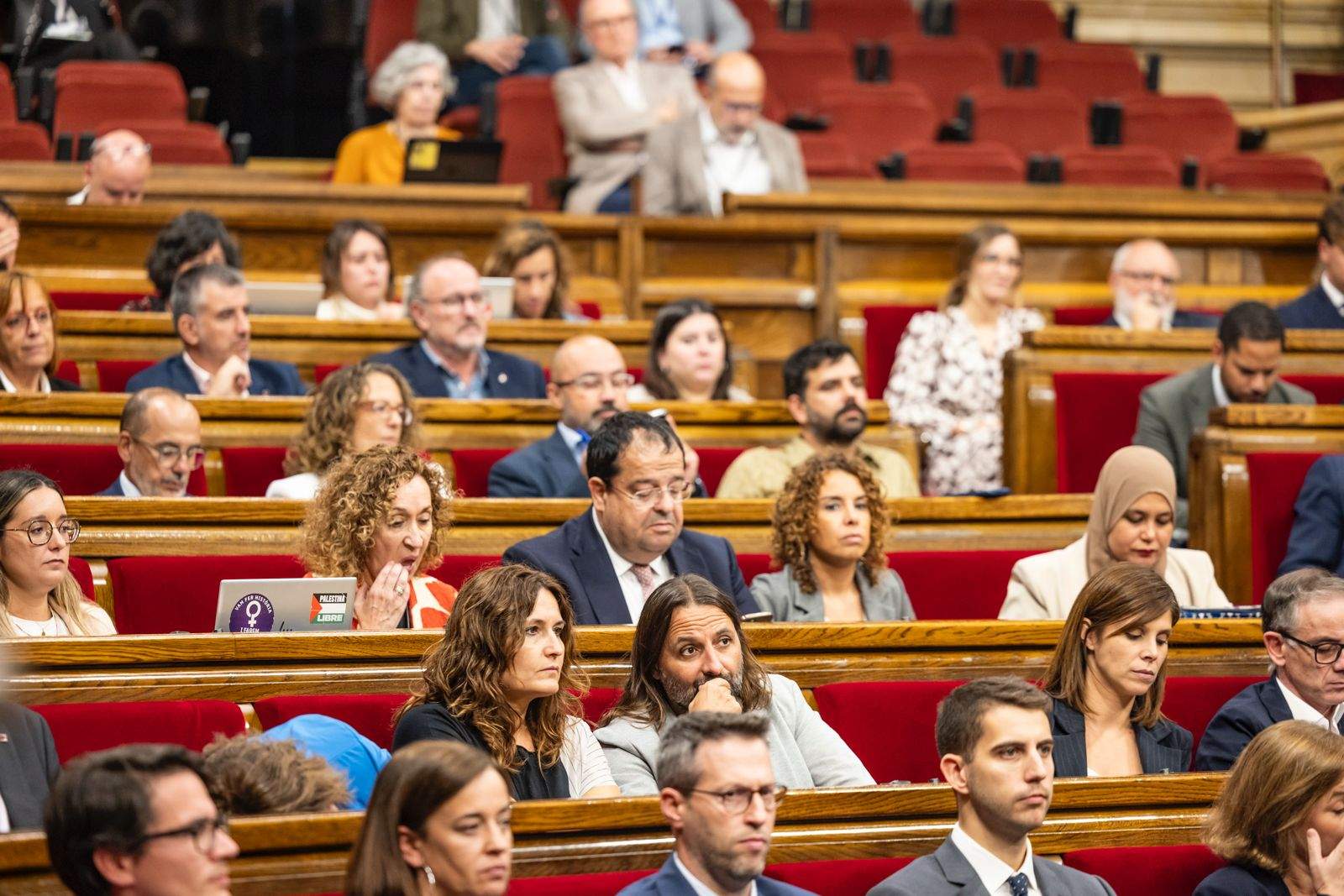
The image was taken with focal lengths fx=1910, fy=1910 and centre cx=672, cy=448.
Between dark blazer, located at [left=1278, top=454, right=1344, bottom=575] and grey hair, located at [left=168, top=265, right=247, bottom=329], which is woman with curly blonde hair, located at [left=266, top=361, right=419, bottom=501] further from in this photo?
dark blazer, located at [left=1278, top=454, right=1344, bottom=575]

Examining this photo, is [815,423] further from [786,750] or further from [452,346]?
[786,750]

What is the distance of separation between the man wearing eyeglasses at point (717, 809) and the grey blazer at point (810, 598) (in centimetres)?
97

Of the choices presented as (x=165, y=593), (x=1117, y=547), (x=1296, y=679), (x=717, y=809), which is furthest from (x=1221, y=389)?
(x=717, y=809)

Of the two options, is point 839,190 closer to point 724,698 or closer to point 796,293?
point 796,293

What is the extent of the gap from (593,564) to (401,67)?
243 cm

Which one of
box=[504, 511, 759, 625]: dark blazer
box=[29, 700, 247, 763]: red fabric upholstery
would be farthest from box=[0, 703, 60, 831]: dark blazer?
box=[504, 511, 759, 625]: dark blazer

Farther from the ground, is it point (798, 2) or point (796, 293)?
point (798, 2)

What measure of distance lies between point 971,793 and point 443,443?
61.9 inches

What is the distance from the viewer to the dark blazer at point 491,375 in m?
3.42

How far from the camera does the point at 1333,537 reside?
9.45 feet

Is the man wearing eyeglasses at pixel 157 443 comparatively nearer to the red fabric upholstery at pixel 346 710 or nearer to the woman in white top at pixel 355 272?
the red fabric upholstery at pixel 346 710

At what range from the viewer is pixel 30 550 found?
2154mm

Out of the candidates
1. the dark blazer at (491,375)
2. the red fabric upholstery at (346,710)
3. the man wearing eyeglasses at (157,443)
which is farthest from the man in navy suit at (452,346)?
the red fabric upholstery at (346,710)

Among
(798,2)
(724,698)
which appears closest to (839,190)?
(798,2)
